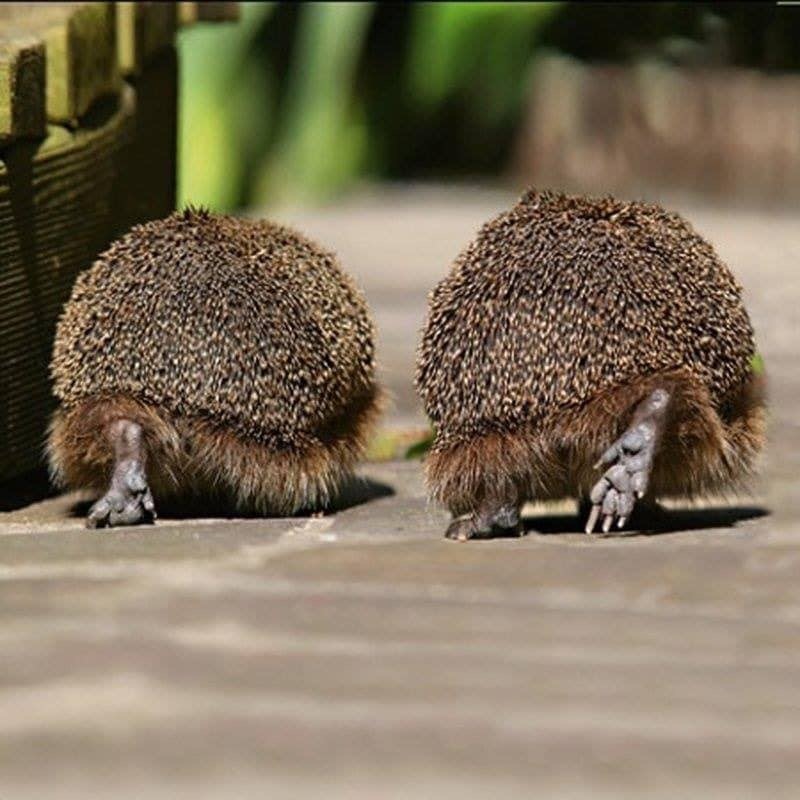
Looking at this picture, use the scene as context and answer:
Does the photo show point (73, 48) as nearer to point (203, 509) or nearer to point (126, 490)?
point (203, 509)

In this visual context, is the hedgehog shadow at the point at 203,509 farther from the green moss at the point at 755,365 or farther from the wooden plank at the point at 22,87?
the green moss at the point at 755,365

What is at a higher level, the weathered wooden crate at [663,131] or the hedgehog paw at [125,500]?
the hedgehog paw at [125,500]

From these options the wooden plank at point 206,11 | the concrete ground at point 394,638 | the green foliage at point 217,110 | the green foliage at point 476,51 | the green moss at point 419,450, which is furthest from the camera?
the green foliage at point 476,51

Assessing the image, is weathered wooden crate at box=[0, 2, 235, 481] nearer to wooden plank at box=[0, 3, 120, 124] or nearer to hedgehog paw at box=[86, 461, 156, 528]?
wooden plank at box=[0, 3, 120, 124]

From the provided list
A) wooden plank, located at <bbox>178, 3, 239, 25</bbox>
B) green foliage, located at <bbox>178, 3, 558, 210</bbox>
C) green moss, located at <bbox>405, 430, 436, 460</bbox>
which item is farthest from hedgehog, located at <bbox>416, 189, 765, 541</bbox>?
green foliage, located at <bbox>178, 3, 558, 210</bbox>

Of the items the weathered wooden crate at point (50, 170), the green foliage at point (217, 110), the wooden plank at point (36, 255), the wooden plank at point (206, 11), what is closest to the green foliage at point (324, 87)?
the green foliage at point (217, 110)

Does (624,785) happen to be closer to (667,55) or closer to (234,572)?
(234,572)
